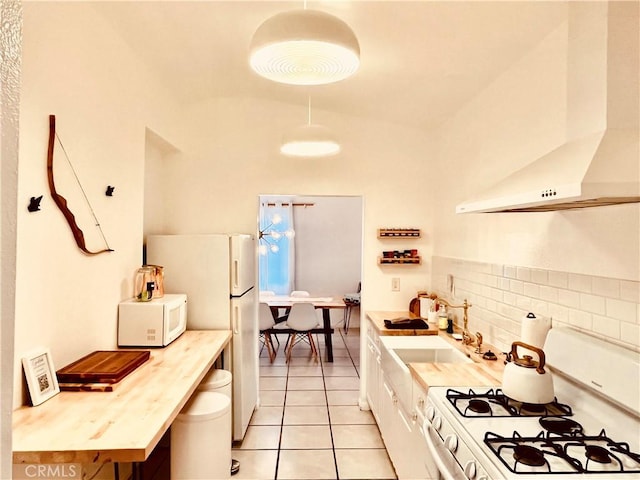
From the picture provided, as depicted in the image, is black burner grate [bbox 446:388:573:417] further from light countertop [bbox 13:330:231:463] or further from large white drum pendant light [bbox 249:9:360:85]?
large white drum pendant light [bbox 249:9:360:85]

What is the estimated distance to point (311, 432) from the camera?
3.40m

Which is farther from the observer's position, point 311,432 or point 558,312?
point 311,432

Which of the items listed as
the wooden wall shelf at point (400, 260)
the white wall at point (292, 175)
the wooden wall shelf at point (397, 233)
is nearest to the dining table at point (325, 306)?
the white wall at point (292, 175)

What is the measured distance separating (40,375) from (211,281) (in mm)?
1494

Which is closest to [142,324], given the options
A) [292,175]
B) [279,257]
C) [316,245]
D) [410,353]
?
[410,353]

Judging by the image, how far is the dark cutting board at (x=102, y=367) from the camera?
1927mm

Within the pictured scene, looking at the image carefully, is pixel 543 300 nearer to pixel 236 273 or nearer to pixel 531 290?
pixel 531 290

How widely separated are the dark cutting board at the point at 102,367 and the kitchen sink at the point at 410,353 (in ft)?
5.02

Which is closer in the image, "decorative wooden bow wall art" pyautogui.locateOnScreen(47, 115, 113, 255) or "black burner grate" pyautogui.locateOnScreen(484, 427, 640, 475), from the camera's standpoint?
"black burner grate" pyautogui.locateOnScreen(484, 427, 640, 475)

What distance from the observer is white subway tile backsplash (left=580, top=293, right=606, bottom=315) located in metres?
1.72

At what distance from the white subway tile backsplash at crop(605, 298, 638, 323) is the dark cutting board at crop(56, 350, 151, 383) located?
88.4 inches

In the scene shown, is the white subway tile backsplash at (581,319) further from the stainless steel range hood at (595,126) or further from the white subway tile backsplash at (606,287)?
the stainless steel range hood at (595,126)

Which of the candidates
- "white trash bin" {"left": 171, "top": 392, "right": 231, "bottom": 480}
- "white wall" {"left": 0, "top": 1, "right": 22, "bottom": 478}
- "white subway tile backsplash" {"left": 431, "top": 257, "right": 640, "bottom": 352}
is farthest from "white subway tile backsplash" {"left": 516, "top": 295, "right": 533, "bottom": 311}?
"white wall" {"left": 0, "top": 1, "right": 22, "bottom": 478}

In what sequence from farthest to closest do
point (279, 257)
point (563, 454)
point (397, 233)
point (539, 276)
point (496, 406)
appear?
point (279, 257)
point (397, 233)
point (539, 276)
point (496, 406)
point (563, 454)
